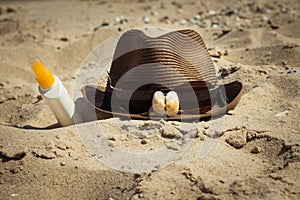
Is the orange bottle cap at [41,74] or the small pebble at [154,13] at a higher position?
the orange bottle cap at [41,74]

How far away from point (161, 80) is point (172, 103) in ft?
0.48

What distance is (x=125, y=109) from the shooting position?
6.12 ft

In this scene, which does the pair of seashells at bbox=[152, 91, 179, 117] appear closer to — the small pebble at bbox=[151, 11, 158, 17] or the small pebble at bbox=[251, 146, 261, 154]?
the small pebble at bbox=[251, 146, 261, 154]

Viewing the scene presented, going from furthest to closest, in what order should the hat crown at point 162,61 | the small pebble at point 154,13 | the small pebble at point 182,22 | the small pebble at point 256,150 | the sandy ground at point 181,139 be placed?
the small pebble at point 154,13 → the small pebble at point 182,22 → the hat crown at point 162,61 → the small pebble at point 256,150 → the sandy ground at point 181,139

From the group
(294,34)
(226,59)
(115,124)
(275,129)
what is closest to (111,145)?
(115,124)

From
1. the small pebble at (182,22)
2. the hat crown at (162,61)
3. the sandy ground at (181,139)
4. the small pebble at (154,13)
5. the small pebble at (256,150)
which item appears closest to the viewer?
the sandy ground at (181,139)

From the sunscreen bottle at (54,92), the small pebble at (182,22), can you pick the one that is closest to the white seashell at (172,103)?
the sunscreen bottle at (54,92)

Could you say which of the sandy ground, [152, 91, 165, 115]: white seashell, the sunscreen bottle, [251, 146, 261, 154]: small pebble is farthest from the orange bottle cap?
[251, 146, 261, 154]: small pebble

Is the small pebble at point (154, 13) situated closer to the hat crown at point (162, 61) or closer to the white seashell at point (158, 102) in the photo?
the hat crown at point (162, 61)

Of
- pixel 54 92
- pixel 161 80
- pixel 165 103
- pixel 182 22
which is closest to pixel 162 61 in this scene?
pixel 161 80

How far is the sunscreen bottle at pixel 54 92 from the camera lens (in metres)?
1.68

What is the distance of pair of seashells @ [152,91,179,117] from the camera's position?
67.6 inches

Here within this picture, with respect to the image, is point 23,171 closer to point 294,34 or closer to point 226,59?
point 226,59

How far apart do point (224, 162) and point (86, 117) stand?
798 mm
